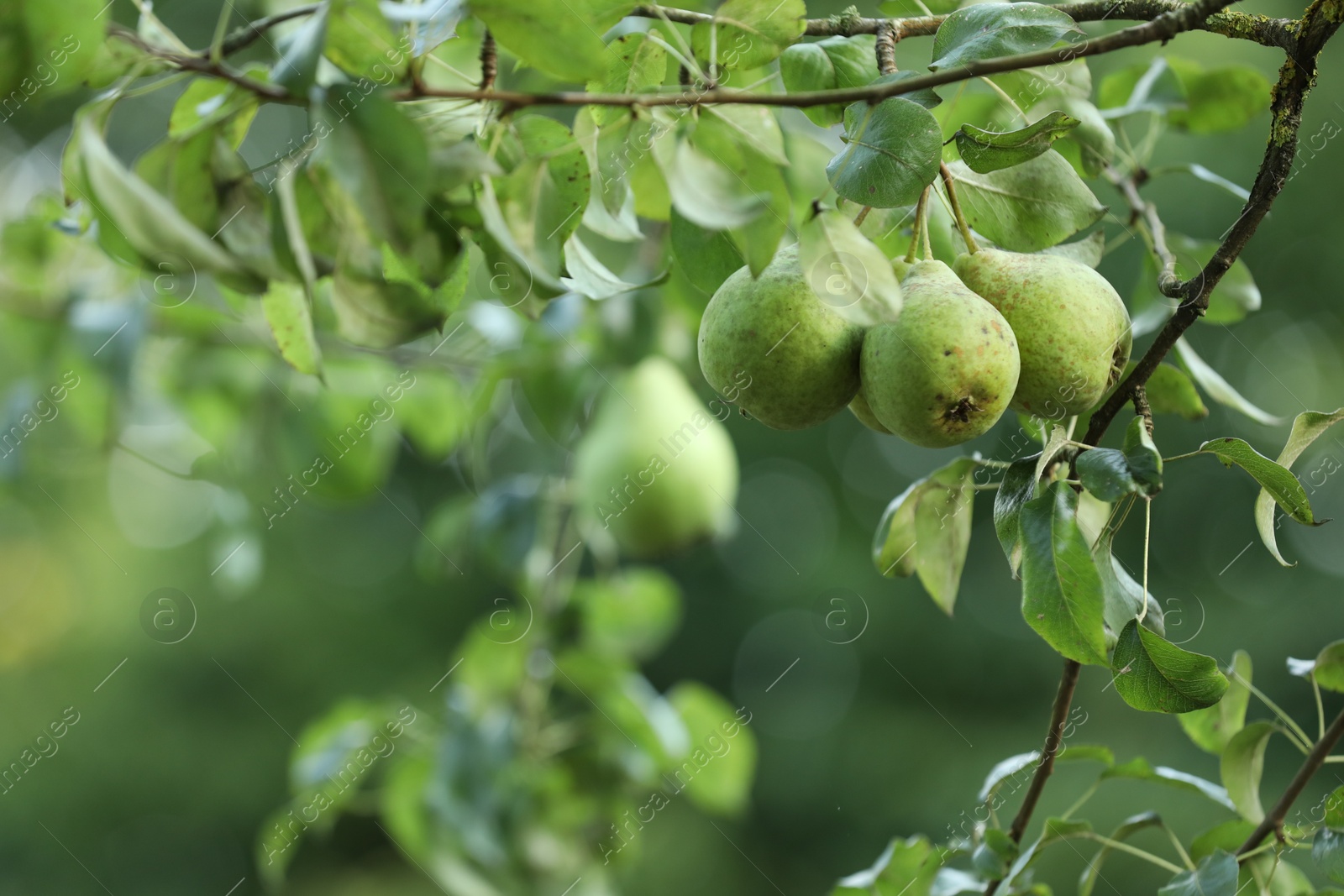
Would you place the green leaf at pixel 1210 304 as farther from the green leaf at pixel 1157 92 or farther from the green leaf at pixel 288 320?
the green leaf at pixel 288 320

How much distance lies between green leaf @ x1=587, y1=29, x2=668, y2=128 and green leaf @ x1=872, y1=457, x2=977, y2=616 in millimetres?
273

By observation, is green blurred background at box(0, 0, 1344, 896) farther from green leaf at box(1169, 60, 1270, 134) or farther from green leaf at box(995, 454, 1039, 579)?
green leaf at box(995, 454, 1039, 579)

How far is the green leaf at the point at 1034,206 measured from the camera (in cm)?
52

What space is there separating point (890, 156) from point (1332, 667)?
0.42 metres

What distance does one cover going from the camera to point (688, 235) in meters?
0.54

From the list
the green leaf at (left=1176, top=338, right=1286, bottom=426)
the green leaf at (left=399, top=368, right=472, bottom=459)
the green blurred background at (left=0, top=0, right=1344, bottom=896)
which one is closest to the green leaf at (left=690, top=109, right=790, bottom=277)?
the green leaf at (left=1176, top=338, right=1286, bottom=426)

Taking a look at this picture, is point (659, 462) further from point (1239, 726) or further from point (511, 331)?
point (1239, 726)

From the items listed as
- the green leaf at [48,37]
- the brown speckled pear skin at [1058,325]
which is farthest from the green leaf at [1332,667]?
the green leaf at [48,37]

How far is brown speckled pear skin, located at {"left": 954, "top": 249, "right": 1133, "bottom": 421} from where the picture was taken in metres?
0.47

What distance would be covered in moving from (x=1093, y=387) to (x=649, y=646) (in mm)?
1237

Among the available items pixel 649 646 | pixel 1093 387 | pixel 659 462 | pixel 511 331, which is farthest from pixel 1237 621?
pixel 1093 387

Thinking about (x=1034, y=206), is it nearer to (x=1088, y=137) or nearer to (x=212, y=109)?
(x=1088, y=137)

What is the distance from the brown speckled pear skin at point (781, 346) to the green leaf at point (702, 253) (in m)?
0.04

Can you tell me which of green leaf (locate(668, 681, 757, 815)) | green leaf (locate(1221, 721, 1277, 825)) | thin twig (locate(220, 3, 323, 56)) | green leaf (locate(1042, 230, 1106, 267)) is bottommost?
green leaf (locate(668, 681, 757, 815))
